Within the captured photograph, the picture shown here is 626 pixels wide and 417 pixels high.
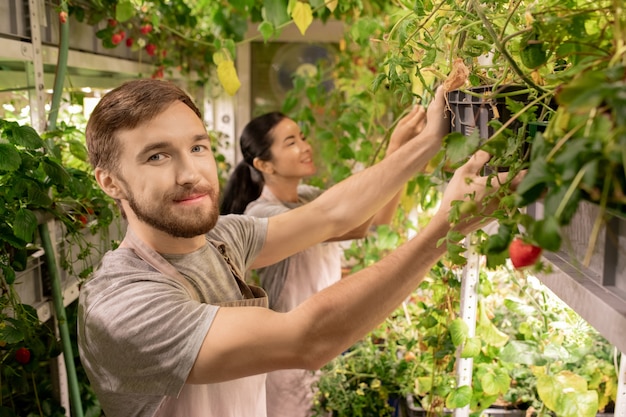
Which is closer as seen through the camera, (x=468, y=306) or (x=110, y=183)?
(x=110, y=183)

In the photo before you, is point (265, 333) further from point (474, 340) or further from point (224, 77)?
point (224, 77)

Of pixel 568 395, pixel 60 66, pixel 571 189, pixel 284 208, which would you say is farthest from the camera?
pixel 284 208

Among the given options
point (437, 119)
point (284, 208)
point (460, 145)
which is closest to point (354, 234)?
point (284, 208)

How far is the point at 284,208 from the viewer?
2115 mm

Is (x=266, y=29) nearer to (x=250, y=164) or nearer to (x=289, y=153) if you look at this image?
(x=289, y=153)

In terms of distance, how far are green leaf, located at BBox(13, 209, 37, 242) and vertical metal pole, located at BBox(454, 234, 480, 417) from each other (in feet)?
2.79

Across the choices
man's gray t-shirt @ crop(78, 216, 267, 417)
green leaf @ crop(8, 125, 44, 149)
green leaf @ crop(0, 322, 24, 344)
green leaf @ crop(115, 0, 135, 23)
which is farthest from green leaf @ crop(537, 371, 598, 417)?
green leaf @ crop(115, 0, 135, 23)

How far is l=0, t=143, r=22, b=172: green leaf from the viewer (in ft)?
3.82

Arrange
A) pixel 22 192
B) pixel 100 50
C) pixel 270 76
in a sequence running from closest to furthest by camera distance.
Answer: pixel 22 192
pixel 100 50
pixel 270 76

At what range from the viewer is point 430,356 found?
167 centimetres

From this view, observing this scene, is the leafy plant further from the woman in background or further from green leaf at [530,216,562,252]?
green leaf at [530,216,562,252]

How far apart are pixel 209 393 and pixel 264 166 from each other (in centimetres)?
132

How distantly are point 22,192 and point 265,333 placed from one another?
2.11 feet

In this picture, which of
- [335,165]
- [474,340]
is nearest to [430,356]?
[474,340]
